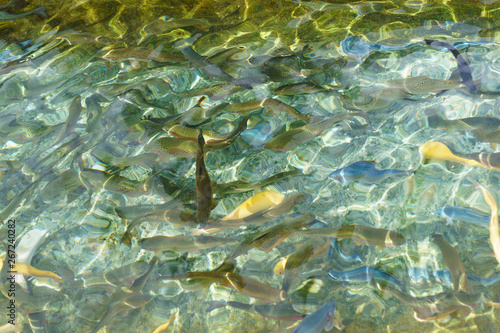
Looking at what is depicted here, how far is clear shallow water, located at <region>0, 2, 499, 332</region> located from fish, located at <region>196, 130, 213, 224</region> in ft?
0.47

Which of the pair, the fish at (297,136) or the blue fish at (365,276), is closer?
the blue fish at (365,276)

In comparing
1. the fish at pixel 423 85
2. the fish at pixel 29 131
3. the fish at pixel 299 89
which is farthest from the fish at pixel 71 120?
the fish at pixel 423 85

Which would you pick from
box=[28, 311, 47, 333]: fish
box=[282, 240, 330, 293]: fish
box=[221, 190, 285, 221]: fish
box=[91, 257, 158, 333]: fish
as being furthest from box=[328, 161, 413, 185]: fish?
box=[28, 311, 47, 333]: fish

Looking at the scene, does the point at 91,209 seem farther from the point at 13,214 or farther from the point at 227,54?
the point at 227,54

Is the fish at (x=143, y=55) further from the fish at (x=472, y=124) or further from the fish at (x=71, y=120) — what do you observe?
the fish at (x=472, y=124)

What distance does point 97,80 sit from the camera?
160 inches

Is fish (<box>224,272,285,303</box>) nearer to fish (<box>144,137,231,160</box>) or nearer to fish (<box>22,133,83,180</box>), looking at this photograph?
fish (<box>144,137,231,160</box>)

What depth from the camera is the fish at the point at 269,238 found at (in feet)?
8.68

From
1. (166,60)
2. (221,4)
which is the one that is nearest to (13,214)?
(166,60)

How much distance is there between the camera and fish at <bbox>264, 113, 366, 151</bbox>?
10.6ft

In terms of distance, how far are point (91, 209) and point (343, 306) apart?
212 cm

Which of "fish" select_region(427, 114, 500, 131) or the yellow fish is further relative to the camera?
"fish" select_region(427, 114, 500, 131)

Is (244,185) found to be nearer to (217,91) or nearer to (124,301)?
(217,91)

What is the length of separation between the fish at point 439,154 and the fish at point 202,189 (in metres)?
1.79
